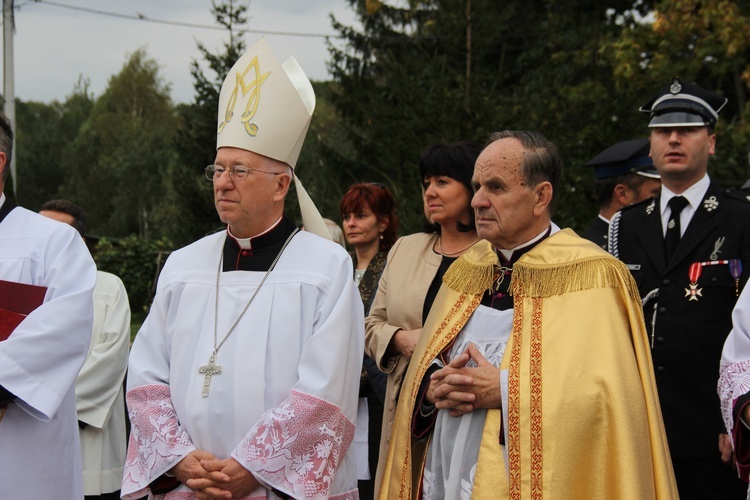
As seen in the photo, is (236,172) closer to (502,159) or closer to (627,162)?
(502,159)

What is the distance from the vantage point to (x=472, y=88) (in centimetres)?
1169

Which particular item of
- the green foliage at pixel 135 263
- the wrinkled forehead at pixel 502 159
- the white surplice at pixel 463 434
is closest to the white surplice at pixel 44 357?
the white surplice at pixel 463 434

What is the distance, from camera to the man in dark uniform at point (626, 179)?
5746mm

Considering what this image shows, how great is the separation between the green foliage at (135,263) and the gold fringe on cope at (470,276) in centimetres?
2082

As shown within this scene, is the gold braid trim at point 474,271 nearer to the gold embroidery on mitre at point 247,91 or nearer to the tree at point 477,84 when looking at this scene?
the gold embroidery on mitre at point 247,91

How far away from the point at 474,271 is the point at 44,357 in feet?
6.04

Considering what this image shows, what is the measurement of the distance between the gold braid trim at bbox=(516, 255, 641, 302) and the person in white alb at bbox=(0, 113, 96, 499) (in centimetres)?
192

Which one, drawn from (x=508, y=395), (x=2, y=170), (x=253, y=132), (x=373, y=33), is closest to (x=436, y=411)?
(x=508, y=395)

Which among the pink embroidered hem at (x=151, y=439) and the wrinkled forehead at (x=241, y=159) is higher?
the wrinkled forehead at (x=241, y=159)

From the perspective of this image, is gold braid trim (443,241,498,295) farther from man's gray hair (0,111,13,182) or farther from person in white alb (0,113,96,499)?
man's gray hair (0,111,13,182)

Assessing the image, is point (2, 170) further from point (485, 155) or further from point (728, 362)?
point (728, 362)

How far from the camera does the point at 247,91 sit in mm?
4125

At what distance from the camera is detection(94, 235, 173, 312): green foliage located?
965 inches

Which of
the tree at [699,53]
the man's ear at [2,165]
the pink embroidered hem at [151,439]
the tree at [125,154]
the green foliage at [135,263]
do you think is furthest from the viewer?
the tree at [125,154]
